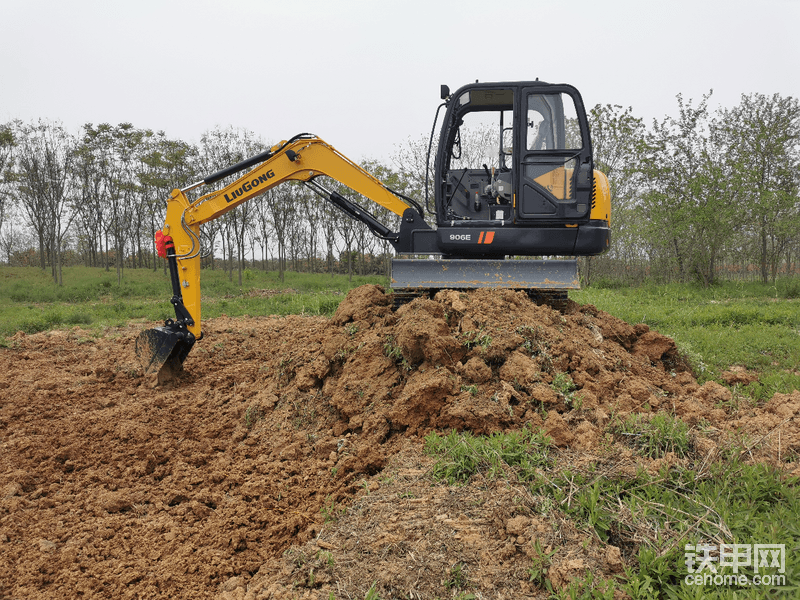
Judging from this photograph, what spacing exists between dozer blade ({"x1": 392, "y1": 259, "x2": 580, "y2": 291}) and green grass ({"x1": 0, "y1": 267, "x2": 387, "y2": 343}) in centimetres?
583

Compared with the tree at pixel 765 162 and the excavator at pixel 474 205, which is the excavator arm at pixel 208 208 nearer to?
the excavator at pixel 474 205

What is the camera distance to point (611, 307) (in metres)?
11.7

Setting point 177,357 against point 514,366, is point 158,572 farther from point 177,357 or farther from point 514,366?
point 177,357

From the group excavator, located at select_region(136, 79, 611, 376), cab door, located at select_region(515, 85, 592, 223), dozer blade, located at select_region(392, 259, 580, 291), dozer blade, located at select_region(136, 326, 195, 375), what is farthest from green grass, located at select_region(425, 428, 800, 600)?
dozer blade, located at select_region(136, 326, 195, 375)

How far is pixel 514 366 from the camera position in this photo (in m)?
4.30

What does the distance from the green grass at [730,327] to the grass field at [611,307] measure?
0.6 inches

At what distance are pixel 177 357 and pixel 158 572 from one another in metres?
3.98

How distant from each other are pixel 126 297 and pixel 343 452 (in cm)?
1850

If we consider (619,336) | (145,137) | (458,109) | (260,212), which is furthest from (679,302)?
(145,137)

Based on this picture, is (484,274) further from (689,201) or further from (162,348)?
(689,201)

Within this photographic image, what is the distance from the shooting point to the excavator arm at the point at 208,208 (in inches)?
244

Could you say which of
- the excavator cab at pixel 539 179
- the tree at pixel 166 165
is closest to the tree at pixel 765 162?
the excavator cab at pixel 539 179

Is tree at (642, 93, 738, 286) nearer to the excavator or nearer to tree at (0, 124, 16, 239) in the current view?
the excavator

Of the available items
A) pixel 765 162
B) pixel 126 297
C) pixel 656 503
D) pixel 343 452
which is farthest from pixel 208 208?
pixel 765 162
